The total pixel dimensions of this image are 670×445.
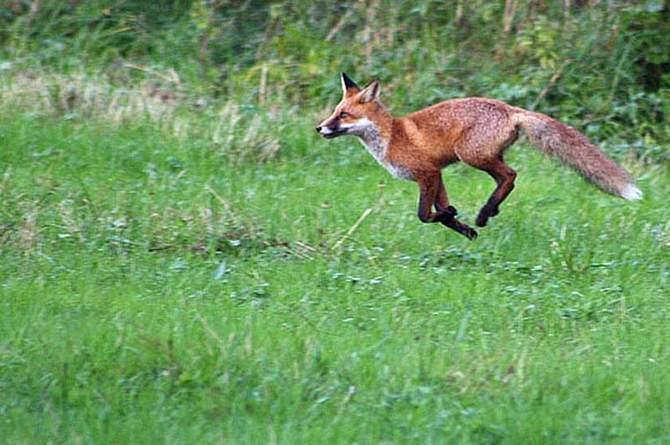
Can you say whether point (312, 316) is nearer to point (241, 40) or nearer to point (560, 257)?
point (560, 257)

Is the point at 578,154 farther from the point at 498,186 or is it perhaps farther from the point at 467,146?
the point at 467,146

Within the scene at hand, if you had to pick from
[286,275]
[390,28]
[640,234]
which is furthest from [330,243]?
[390,28]

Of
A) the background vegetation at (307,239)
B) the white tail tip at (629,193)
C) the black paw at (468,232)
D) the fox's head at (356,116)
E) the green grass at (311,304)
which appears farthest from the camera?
the fox's head at (356,116)

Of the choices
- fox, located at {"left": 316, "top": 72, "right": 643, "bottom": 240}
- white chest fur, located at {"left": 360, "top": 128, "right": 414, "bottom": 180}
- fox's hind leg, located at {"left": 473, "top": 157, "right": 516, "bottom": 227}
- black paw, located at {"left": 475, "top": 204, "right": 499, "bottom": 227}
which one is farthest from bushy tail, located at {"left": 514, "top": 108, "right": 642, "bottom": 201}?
white chest fur, located at {"left": 360, "top": 128, "right": 414, "bottom": 180}

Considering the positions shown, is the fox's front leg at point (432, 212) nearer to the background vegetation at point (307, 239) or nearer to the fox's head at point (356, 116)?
the background vegetation at point (307, 239)

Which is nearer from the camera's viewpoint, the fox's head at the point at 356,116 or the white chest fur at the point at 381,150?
the white chest fur at the point at 381,150

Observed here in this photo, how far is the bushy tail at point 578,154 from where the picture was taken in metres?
8.38

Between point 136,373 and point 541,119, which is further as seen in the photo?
point 541,119

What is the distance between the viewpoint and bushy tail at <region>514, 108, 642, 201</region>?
838 cm

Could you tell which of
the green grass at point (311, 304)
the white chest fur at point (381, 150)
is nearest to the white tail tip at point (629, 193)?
the green grass at point (311, 304)

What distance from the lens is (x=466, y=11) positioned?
1374 cm

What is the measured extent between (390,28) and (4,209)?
237 inches

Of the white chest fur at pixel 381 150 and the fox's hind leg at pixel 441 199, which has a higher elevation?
the white chest fur at pixel 381 150

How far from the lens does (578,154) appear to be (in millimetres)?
8508
